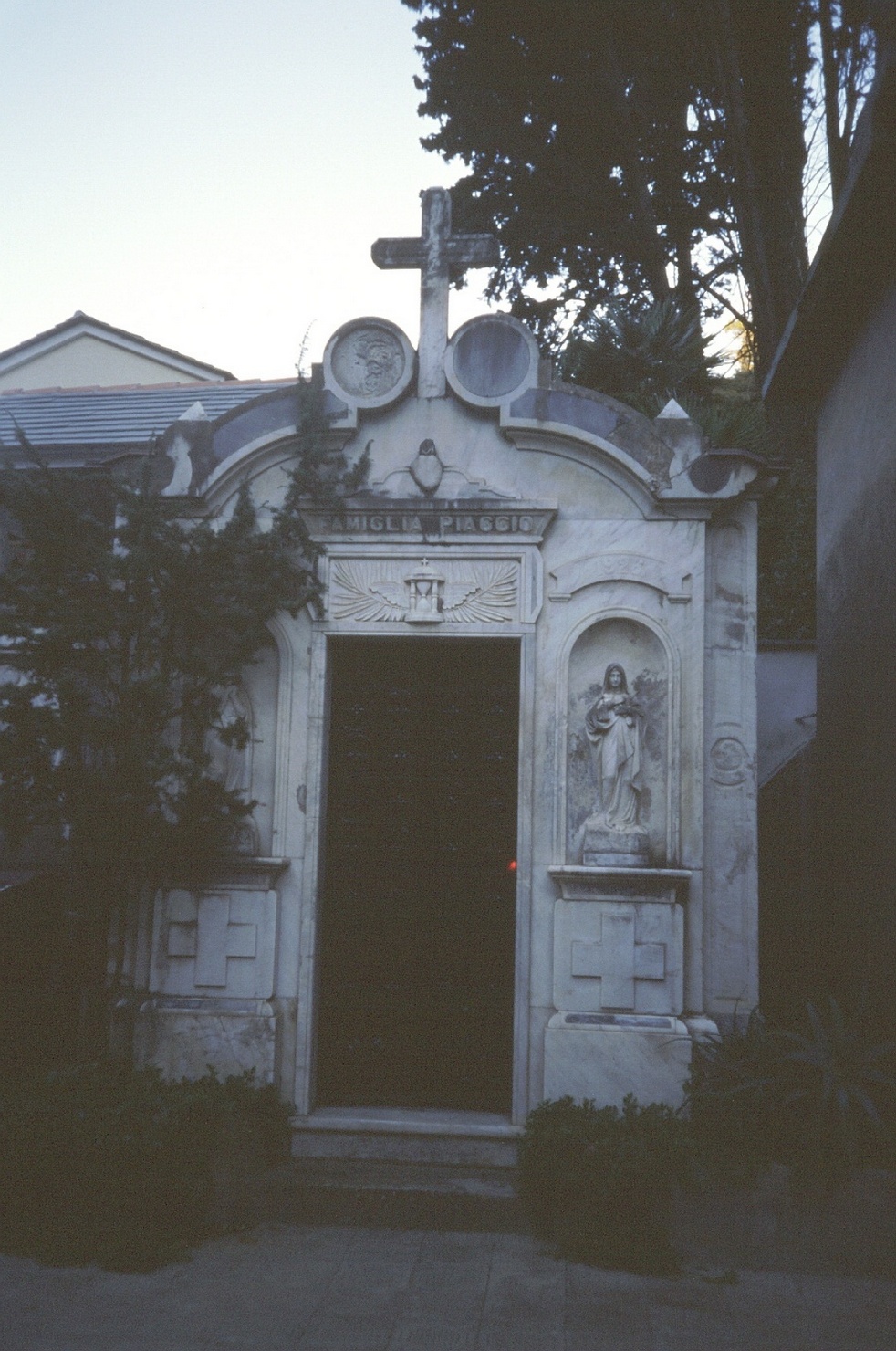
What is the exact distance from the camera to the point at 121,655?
7.15 meters

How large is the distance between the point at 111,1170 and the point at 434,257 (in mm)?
5525

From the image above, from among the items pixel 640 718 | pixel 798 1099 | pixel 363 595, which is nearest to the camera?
pixel 798 1099

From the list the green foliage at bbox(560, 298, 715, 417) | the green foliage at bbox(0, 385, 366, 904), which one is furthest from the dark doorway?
the green foliage at bbox(560, 298, 715, 417)

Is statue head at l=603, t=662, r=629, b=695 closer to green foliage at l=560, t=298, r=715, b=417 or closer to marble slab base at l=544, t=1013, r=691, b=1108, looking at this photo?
marble slab base at l=544, t=1013, r=691, b=1108

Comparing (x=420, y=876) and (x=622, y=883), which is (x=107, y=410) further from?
(x=622, y=883)

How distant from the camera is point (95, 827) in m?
6.91

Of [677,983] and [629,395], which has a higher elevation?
[629,395]

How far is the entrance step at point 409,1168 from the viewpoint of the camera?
656 cm

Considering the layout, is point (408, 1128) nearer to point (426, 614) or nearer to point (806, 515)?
point (426, 614)

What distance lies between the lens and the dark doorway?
25.1 feet

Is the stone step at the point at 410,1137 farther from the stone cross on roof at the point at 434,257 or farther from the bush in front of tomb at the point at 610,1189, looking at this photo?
the stone cross on roof at the point at 434,257

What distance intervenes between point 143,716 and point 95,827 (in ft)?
2.12

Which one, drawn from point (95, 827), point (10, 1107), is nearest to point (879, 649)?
point (95, 827)

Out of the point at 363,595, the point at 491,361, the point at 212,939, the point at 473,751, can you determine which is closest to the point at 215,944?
the point at 212,939
